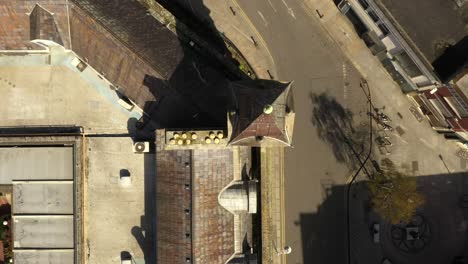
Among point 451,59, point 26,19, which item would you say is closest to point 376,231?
point 451,59

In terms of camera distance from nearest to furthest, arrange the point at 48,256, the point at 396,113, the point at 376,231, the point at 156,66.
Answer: the point at 156,66 < the point at 48,256 < the point at 376,231 < the point at 396,113

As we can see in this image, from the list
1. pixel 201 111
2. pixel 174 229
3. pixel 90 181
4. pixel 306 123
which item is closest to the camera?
pixel 174 229

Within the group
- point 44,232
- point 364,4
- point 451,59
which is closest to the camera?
point 451,59

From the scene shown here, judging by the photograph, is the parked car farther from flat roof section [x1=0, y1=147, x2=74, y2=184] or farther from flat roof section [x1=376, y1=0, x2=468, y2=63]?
flat roof section [x1=0, y1=147, x2=74, y2=184]

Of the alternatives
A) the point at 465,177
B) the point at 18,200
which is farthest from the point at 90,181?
the point at 465,177

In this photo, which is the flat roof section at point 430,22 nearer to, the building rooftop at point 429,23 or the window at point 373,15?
the building rooftop at point 429,23

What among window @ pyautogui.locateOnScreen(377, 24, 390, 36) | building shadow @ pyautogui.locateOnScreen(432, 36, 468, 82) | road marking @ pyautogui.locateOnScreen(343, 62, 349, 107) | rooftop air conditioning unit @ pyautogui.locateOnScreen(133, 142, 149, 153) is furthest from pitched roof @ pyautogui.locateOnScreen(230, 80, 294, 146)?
building shadow @ pyautogui.locateOnScreen(432, 36, 468, 82)

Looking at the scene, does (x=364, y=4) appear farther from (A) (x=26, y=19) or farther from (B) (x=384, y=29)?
(A) (x=26, y=19)

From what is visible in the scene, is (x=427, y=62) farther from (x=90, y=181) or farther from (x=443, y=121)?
(x=90, y=181)
